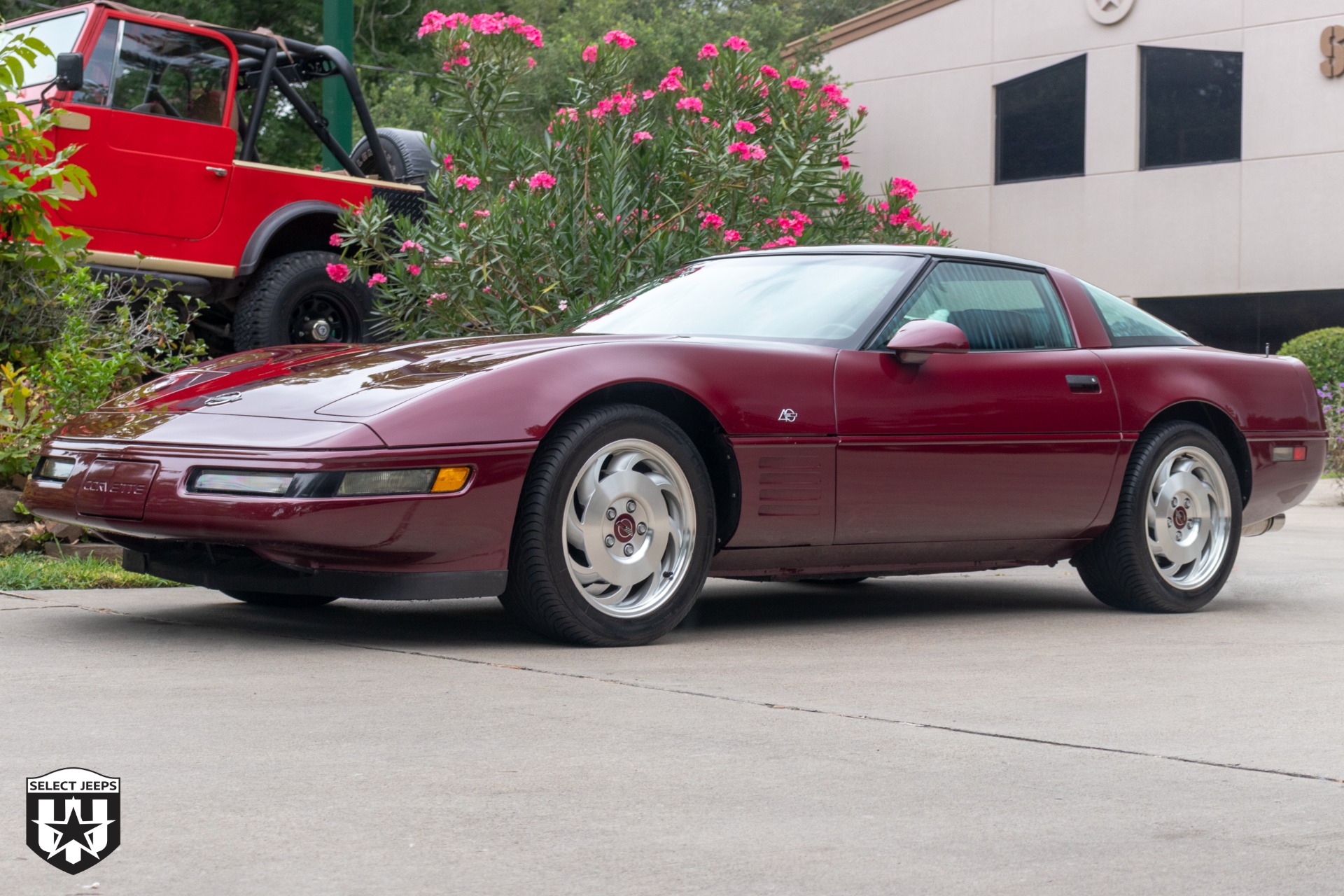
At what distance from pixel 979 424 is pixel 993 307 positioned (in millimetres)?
606

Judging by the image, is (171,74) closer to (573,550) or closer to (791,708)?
(573,550)

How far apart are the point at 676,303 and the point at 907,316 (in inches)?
33.3

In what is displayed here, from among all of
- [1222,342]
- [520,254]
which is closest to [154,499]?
[520,254]

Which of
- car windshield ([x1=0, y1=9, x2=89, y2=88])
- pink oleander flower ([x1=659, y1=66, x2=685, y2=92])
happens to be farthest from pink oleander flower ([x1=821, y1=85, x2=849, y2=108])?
car windshield ([x1=0, y1=9, x2=89, y2=88])

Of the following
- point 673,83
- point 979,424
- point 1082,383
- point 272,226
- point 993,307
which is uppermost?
point 673,83

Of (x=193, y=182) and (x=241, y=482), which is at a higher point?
(x=193, y=182)

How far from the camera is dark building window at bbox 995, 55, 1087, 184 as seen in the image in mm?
22734

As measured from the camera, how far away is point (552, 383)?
5.02m

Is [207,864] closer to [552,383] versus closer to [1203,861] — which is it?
[1203,861]

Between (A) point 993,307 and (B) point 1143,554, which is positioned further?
(B) point 1143,554

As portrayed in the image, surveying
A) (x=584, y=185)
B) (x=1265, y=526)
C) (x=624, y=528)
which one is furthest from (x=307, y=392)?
(x=1265, y=526)

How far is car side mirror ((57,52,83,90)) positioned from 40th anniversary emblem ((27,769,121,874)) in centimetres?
660

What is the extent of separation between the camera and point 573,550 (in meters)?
5.12

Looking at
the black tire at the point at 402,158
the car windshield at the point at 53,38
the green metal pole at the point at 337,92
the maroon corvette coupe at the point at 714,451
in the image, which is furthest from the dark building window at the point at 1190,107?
the car windshield at the point at 53,38
